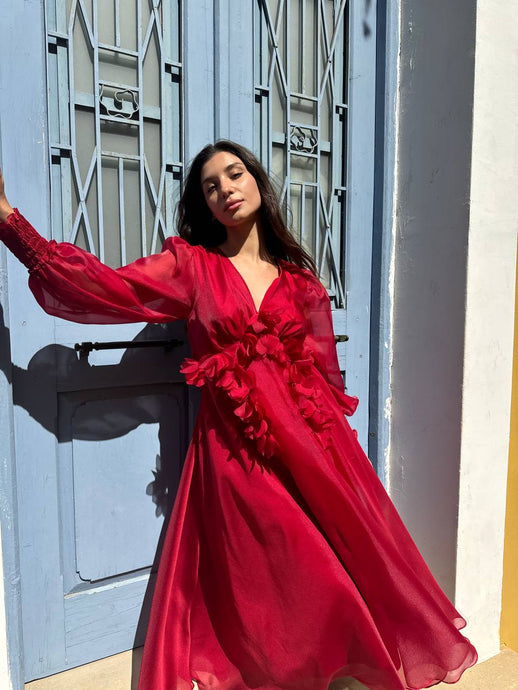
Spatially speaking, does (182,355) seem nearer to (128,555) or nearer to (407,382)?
(128,555)

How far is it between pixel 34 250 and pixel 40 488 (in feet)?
2.64

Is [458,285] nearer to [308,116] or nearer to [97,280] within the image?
[308,116]

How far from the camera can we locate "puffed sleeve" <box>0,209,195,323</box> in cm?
151

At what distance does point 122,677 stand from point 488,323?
6.04 ft

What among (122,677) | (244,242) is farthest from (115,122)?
(122,677)

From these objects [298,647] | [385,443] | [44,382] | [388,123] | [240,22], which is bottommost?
[298,647]

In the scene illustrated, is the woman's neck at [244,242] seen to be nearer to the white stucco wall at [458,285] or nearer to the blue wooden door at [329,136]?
the blue wooden door at [329,136]

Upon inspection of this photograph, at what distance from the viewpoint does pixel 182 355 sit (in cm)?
210

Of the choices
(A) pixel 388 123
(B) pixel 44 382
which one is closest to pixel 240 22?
(A) pixel 388 123

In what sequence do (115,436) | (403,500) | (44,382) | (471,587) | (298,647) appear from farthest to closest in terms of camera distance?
(403,500) → (471,587) → (115,436) → (44,382) → (298,647)

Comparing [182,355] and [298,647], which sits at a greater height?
[182,355]

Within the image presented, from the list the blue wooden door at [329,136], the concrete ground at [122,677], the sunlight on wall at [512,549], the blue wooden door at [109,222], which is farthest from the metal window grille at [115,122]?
the sunlight on wall at [512,549]

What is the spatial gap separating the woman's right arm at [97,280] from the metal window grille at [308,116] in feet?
2.31

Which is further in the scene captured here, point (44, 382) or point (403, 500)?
point (403, 500)
